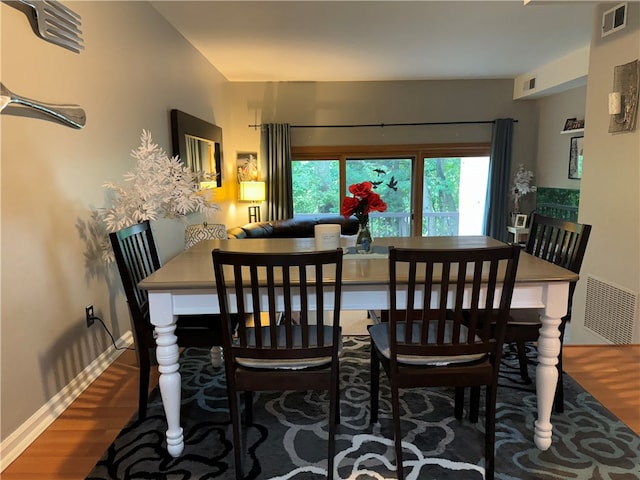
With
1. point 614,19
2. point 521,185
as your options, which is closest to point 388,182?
point 521,185

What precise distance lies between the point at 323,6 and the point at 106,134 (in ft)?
6.24

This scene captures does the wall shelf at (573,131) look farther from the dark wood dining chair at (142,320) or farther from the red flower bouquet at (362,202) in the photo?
the dark wood dining chair at (142,320)

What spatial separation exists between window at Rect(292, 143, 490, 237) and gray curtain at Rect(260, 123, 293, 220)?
224mm

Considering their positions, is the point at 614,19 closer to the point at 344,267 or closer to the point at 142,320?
the point at 344,267

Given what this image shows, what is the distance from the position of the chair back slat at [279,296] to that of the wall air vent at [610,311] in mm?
2406

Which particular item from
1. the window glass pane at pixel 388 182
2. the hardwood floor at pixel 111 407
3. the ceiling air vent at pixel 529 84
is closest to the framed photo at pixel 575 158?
the ceiling air vent at pixel 529 84

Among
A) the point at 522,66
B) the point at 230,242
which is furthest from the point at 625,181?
the point at 522,66

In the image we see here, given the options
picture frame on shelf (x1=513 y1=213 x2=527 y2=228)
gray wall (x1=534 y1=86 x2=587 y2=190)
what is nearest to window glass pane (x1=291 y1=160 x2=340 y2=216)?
picture frame on shelf (x1=513 y1=213 x2=527 y2=228)

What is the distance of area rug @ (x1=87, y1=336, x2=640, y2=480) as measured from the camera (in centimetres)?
174

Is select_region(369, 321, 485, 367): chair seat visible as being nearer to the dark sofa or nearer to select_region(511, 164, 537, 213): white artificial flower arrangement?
the dark sofa

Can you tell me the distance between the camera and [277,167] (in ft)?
20.5

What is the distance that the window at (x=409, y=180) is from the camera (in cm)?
639

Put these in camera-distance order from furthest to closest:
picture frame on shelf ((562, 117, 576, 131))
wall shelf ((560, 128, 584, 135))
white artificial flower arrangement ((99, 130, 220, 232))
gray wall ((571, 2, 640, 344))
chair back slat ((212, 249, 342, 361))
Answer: picture frame on shelf ((562, 117, 576, 131)) → wall shelf ((560, 128, 584, 135)) → gray wall ((571, 2, 640, 344)) → white artificial flower arrangement ((99, 130, 220, 232)) → chair back slat ((212, 249, 342, 361))

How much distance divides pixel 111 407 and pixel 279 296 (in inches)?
49.5
